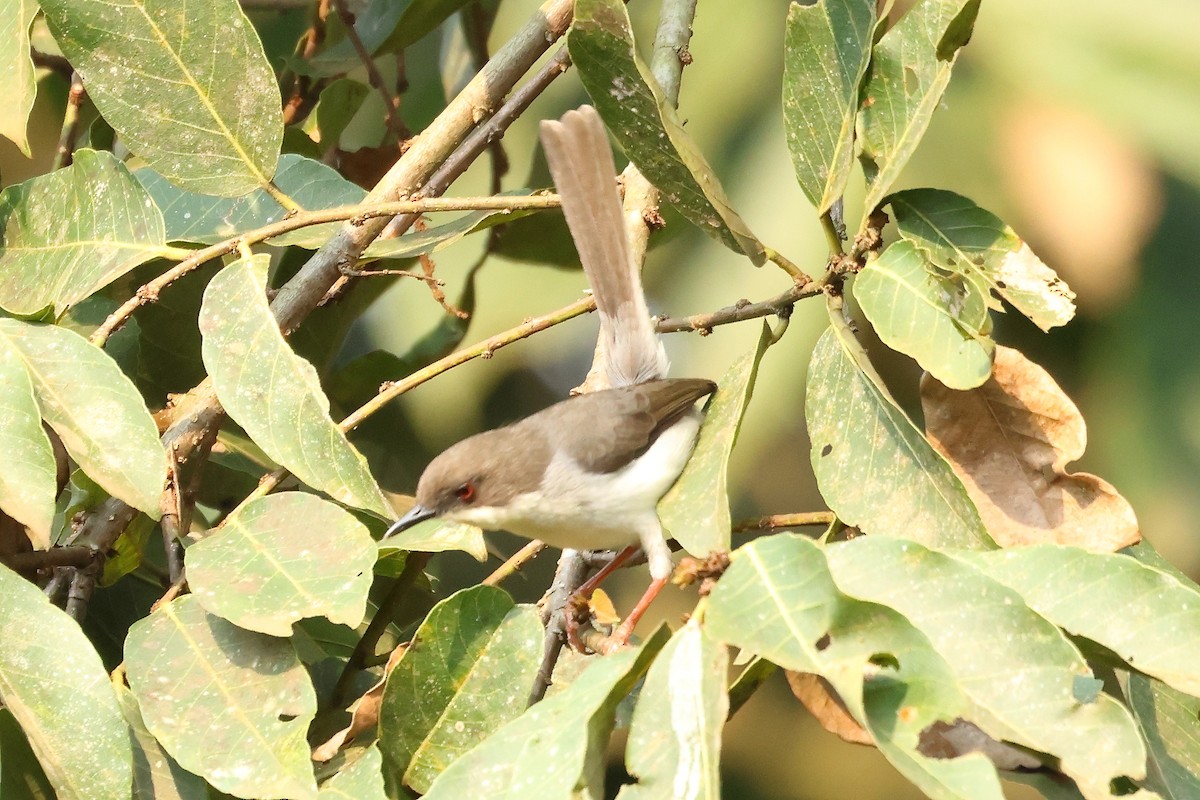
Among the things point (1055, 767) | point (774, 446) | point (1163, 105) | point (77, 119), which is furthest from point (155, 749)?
point (1163, 105)

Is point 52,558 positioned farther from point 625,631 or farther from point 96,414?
point 625,631

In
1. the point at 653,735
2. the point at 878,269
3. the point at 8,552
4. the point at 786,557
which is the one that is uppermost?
the point at 878,269

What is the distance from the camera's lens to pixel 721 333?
2.62 meters

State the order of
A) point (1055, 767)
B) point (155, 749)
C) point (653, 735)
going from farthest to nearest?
point (155, 749) → point (1055, 767) → point (653, 735)

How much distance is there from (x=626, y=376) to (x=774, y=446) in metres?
0.35

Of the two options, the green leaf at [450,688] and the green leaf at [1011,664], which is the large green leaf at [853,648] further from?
the green leaf at [450,688]

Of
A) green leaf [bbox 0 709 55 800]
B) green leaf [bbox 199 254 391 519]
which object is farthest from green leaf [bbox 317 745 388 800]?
green leaf [bbox 0 709 55 800]

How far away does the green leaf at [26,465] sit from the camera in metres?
1.33

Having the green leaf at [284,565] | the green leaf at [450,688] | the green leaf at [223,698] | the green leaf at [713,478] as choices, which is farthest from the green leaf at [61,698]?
the green leaf at [713,478]

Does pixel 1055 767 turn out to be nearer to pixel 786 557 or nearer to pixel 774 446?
pixel 786 557

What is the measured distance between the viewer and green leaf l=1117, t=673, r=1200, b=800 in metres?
1.31

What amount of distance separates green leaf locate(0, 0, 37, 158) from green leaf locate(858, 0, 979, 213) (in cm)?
122

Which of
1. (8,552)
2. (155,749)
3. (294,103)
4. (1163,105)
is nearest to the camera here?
(155,749)

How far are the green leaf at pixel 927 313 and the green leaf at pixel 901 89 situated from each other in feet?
0.36
